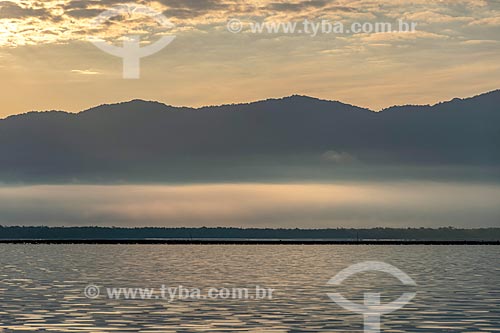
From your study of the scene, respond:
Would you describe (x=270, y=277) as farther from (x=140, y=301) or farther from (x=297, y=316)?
(x=297, y=316)

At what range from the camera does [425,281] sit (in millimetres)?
114000

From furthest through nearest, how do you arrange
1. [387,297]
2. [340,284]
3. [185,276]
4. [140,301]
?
[185,276] < [340,284] < [387,297] < [140,301]

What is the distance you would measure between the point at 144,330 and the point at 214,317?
330 inches

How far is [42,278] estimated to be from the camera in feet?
388

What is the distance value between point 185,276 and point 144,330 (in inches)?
2487

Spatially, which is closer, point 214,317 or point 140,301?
point 214,317

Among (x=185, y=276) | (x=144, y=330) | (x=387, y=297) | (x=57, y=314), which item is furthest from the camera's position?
(x=185, y=276)

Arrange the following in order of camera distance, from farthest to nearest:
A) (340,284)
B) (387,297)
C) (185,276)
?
(185,276) → (340,284) → (387,297)

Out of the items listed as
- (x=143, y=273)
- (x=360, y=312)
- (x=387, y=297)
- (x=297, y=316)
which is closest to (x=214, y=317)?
(x=297, y=316)

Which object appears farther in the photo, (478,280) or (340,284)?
(478,280)

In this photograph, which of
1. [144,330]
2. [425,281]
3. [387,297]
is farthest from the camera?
[425,281]

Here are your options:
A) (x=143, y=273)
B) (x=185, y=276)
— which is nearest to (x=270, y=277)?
(x=185, y=276)

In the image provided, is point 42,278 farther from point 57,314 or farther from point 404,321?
point 404,321

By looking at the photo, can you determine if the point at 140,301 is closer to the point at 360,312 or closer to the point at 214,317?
the point at 214,317
